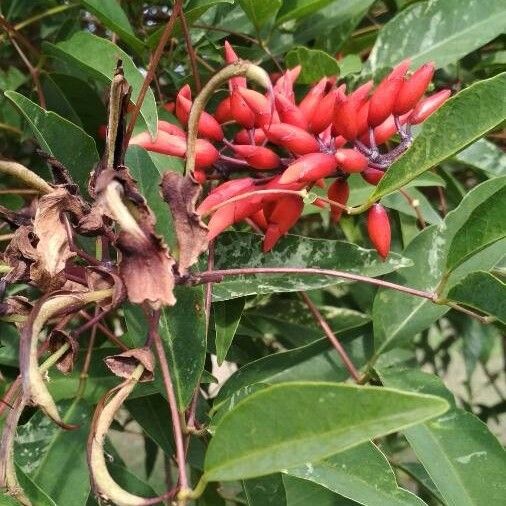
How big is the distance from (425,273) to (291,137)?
0.23 meters

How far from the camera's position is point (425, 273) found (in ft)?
2.62

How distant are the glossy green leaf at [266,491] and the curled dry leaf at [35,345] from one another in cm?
21

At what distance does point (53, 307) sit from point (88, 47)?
0.33 metres

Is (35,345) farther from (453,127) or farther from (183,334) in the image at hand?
(453,127)

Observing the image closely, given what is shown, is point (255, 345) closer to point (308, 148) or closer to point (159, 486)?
point (308, 148)

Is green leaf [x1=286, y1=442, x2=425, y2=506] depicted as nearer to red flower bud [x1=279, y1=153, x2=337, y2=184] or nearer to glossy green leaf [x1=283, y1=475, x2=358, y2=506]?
glossy green leaf [x1=283, y1=475, x2=358, y2=506]

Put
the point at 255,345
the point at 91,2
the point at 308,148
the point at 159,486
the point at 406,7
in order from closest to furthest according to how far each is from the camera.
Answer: the point at 308,148, the point at 91,2, the point at 406,7, the point at 255,345, the point at 159,486

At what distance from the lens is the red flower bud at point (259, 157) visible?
0.66 m

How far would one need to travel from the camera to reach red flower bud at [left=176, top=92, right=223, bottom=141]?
27.3 inches

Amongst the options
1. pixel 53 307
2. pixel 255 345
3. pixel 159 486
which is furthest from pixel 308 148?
pixel 159 486

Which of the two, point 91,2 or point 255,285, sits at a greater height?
point 91,2

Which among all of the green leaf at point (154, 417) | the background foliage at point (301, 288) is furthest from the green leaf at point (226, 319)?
the green leaf at point (154, 417)

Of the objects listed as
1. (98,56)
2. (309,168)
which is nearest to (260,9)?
(98,56)

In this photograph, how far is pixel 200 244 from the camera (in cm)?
52
